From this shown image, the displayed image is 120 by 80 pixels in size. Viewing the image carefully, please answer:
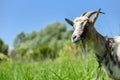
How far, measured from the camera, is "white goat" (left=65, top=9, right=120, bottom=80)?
4.00 metres

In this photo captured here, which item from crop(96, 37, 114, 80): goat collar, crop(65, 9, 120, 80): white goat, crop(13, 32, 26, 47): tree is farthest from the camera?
crop(13, 32, 26, 47): tree

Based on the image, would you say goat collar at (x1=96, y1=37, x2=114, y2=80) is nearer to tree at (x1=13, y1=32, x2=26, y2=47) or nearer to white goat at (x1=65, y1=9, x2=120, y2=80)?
white goat at (x1=65, y1=9, x2=120, y2=80)

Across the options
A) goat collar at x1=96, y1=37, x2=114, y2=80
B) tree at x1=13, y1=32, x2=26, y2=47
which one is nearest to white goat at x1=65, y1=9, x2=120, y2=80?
goat collar at x1=96, y1=37, x2=114, y2=80

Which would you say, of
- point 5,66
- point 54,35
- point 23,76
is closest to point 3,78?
point 23,76

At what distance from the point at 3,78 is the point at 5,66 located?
2.85 metres

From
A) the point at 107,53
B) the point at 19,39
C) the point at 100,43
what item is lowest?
the point at 107,53

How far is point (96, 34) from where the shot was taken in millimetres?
4180

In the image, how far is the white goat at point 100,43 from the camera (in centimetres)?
400

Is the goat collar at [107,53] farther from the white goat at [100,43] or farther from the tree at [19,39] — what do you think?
the tree at [19,39]

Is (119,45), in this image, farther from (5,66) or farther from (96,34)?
(5,66)

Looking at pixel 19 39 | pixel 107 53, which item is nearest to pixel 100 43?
pixel 107 53

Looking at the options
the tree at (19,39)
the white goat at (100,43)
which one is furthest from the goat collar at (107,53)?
the tree at (19,39)

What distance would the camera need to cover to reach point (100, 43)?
4.26m

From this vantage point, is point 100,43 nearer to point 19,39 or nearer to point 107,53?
point 107,53
